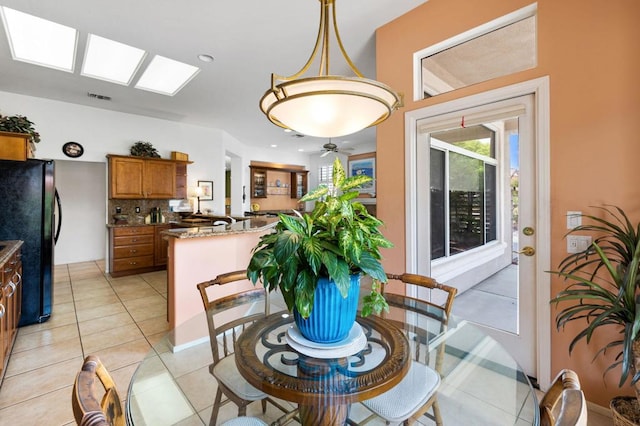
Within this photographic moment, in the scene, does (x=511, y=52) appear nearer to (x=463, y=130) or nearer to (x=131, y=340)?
(x=463, y=130)

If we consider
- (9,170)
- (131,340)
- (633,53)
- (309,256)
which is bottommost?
(131,340)

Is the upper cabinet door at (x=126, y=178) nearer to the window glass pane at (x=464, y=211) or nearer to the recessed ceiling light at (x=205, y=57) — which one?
the recessed ceiling light at (x=205, y=57)

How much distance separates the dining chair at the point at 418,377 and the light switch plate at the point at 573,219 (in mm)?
1012

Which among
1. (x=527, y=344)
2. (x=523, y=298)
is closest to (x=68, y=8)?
(x=523, y=298)

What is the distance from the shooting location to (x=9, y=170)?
114 inches

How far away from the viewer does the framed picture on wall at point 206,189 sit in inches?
256

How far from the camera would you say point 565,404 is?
0.62m

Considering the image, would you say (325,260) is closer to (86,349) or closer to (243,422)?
(243,422)

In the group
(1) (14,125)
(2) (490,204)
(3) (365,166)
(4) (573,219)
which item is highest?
(3) (365,166)

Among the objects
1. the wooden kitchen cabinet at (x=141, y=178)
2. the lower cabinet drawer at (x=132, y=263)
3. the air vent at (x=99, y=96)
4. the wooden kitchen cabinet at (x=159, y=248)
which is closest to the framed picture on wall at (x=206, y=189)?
the wooden kitchen cabinet at (x=141, y=178)

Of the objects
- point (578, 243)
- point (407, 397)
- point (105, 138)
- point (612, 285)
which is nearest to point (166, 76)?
point (105, 138)

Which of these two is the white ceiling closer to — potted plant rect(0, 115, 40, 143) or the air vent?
the air vent

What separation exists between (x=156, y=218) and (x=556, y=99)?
6.33 meters

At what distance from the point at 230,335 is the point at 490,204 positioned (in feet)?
8.68
